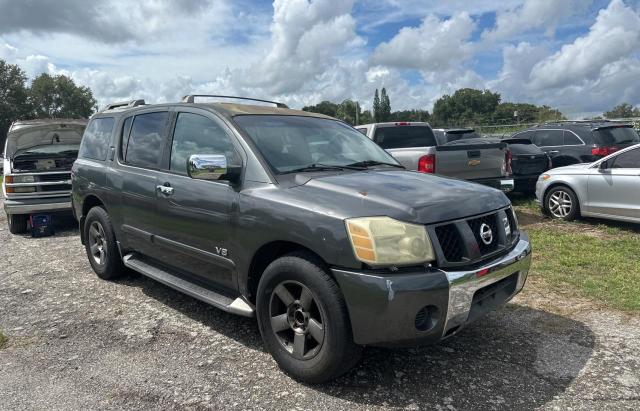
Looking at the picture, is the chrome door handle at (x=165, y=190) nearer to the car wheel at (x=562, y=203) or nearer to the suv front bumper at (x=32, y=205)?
the suv front bumper at (x=32, y=205)

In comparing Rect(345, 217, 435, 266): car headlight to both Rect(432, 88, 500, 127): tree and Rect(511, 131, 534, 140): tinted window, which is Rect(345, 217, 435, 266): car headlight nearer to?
Rect(511, 131, 534, 140): tinted window

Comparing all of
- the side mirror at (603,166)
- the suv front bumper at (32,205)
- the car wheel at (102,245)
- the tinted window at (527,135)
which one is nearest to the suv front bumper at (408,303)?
the car wheel at (102,245)

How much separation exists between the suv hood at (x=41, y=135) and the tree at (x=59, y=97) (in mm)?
68196

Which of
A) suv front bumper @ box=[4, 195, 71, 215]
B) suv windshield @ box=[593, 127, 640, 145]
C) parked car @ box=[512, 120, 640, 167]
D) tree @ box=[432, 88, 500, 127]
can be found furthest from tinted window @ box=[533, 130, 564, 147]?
tree @ box=[432, 88, 500, 127]

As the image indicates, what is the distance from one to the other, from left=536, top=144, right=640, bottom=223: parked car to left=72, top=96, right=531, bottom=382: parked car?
201 inches

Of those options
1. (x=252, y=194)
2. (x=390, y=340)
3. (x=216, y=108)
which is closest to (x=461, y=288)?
(x=390, y=340)

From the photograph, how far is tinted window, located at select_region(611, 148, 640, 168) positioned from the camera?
785cm

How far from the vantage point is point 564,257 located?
635 cm

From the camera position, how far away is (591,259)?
6242mm

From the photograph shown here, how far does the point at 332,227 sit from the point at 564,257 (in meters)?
4.55

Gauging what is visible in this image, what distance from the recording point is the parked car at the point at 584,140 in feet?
36.1

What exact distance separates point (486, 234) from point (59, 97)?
81.6m

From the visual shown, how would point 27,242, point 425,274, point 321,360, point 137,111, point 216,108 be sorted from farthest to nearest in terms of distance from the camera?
1. point 27,242
2. point 137,111
3. point 216,108
4. point 321,360
5. point 425,274

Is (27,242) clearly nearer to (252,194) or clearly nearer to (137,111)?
(137,111)
